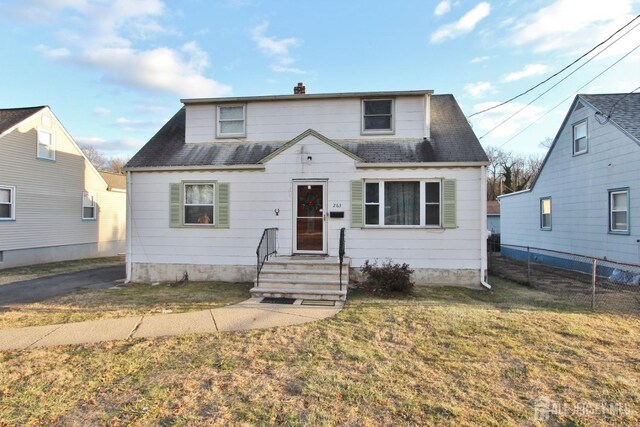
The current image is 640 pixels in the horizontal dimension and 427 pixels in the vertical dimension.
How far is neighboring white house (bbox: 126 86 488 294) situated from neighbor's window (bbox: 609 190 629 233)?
5.07 metres

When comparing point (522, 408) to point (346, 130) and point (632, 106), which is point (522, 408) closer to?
point (346, 130)

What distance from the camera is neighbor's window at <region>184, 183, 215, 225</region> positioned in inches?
401

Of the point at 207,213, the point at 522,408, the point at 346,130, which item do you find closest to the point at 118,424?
the point at 522,408

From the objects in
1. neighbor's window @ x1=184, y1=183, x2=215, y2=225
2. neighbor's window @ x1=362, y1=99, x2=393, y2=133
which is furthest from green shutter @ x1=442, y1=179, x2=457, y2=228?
neighbor's window @ x1=184, y1=183, x2=215, y2=225

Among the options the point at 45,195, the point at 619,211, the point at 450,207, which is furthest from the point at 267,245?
the point at 45,195

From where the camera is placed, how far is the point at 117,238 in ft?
66.6

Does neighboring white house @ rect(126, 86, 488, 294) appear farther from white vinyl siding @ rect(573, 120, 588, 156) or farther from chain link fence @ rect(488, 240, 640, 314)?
white vinyl siding @ rect(573, 120, 588, 156)

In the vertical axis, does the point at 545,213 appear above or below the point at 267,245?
above

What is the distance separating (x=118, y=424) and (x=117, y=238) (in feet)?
64.9

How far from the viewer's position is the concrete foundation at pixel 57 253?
14.2m

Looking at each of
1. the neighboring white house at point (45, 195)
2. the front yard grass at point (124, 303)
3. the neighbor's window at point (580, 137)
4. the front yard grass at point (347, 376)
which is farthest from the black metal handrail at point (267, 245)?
the neighboring white house at point (45, 195)

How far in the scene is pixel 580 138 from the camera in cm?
1285

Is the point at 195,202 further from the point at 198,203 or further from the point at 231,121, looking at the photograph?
the point at 231,121

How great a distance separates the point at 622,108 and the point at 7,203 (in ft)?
74.2
